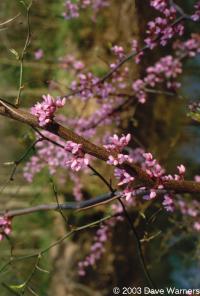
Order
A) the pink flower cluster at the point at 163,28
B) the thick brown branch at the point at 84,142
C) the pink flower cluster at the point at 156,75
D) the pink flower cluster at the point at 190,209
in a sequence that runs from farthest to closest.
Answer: the pink flower cluster at the point at 190,209 < the pink flower cluster at the point at 156,75 < the pink flower cluster at the point at 163,28 < the thick brown branch at the point at 84,142

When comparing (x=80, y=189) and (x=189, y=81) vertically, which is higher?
(x=189, y=81)

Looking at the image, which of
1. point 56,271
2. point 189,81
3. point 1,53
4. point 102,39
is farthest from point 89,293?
point 189,81

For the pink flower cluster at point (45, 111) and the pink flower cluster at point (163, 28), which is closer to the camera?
the pink flower cluster at point (45, 111)

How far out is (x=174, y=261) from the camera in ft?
32.2

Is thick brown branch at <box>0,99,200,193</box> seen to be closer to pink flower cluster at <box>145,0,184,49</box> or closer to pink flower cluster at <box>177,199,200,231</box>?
pink flower cluster at <box>145,0,184,49</box>

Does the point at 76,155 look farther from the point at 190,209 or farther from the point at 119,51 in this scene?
the point at 190,209

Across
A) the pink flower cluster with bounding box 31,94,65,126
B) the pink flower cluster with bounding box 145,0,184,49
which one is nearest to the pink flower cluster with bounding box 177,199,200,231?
the pink flower cluster with bounding box 145,0,184,49

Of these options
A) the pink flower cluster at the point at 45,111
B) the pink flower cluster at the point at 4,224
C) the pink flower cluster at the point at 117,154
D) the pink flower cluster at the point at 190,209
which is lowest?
the pink flower cluster at the point at 117,154

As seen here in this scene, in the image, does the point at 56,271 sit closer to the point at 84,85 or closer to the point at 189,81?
the point at 84,85

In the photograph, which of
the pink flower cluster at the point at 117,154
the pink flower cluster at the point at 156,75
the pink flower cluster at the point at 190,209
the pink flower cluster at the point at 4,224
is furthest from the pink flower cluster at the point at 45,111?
the pink flower cluster at the point at 190,209

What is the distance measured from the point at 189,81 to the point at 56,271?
16.7ft

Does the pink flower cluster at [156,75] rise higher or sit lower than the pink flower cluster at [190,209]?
higher

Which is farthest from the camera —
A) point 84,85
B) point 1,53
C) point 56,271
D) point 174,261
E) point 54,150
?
point 174,261

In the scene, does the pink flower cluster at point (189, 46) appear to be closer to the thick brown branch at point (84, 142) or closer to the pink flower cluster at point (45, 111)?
the thick brown branch at point (84, 142)
